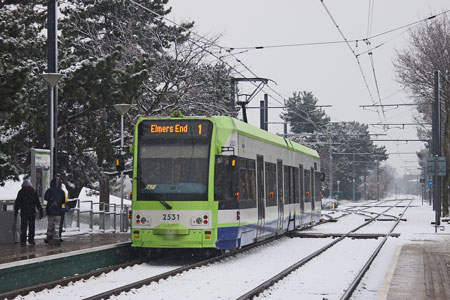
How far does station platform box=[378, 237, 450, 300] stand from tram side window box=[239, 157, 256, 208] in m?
3.65

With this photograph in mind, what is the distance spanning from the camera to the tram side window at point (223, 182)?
1706 cm

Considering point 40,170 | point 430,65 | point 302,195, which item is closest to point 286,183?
point 302,195

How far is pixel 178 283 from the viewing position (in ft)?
45.7

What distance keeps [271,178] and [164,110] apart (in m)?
15.5

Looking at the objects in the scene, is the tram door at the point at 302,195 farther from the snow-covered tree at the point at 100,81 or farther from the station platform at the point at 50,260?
the station platform at the point at 50,260

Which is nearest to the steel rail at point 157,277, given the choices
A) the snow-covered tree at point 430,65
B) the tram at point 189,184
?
the tram at point 189,184

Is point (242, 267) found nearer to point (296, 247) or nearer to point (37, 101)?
point (296, 247)

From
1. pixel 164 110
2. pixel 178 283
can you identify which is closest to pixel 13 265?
pixel 178 283

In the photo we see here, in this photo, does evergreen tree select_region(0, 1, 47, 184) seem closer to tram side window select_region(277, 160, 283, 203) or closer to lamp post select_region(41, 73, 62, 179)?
lamp post select_region(41, 73, 62, 179)

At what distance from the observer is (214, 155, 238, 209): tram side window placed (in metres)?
17.1

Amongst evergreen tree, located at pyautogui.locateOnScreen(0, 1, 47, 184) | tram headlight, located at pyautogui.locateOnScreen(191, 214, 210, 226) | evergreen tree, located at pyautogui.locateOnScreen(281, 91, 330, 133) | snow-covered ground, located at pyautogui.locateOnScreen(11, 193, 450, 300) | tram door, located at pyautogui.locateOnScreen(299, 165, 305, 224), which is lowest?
snow-covered ground, located at pyautogui.locateOnScreen(11, 193, 450, 300)

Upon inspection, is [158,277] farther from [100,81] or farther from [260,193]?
[100,81]

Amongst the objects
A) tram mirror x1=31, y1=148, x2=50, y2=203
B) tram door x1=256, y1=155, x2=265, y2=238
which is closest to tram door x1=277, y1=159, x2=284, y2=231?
tram door x1=256, y1=155, x2=265, y2=238

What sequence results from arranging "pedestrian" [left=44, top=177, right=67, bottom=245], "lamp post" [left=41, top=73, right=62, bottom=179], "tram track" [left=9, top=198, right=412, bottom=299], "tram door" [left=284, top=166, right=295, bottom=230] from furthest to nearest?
"tram door" [left=284, top=166, right=295, bottom=230] < "lamp post" [left=41, top=73, right=62, bottom=179] < "pedestrian" [left=44, top=177, right=67, bottom=245] < "tram track" [left=9, top=198, right=412, bottom=299]
